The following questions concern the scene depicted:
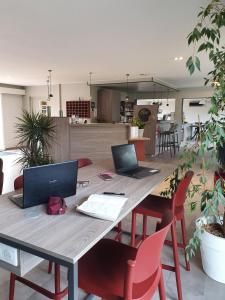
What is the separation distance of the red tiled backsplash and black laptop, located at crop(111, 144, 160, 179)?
22.8 ft

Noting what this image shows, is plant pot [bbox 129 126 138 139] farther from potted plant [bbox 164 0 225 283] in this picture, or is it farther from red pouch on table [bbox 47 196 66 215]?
red pouch on table [bbox 47 196 66 215]

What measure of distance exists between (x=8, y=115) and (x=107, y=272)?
392 inches

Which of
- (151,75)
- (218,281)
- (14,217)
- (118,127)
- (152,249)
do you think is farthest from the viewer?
(151,75)

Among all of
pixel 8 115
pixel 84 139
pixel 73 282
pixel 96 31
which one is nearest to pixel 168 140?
pixel 84 139

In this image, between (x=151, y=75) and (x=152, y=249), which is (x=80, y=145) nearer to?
(x=151, y=75)

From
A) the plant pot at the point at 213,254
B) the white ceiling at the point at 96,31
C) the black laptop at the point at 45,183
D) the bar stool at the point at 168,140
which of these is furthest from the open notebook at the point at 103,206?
the bar stool at the point at 168,140

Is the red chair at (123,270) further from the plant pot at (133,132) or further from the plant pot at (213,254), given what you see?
the plant pot at (133,132)

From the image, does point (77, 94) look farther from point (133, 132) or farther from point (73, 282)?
point (73, 282)

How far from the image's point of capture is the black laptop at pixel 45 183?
128cm

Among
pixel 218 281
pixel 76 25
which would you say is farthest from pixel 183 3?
pixel 218 281

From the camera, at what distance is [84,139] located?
599 centimetres

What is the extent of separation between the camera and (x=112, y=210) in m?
1.29

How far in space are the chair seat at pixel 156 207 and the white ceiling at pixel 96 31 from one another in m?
2.06

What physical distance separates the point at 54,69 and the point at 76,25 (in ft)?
11.2
